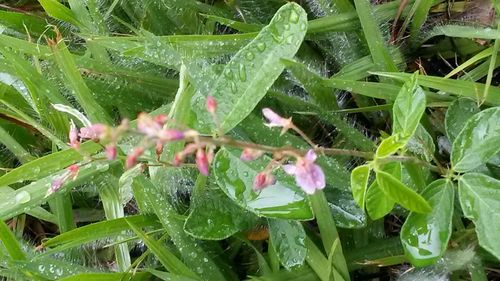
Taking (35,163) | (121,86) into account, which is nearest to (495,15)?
(121,86)

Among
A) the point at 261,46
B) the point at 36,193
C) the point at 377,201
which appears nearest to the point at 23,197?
the point at 36,193

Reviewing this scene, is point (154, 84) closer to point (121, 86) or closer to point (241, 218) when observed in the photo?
point (121, 86)

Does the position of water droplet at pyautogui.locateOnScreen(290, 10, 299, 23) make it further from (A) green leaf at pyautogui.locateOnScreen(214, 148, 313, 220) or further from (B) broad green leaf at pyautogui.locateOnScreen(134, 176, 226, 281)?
(B) broad green leaf at pyautogui.locateOnScreen(134, 176, 226, 281)

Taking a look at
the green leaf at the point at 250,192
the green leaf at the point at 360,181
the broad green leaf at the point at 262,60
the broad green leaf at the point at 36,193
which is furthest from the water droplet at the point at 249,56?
the broad green leaf at the point at 36,193

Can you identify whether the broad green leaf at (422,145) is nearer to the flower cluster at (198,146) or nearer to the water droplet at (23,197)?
the flower cluster at (198,146)

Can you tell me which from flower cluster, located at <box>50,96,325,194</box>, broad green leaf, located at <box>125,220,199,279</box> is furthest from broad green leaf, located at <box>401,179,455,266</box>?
broad green leaf, located at <box>125,220,199,279</box>

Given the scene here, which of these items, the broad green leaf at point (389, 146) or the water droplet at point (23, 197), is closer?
the broad green leaf at point (389, 146)
